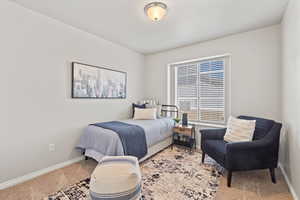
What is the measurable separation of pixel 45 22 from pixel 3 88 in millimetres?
1197

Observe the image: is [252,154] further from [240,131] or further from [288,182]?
[288,182]

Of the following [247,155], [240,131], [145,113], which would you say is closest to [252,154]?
[247,155]

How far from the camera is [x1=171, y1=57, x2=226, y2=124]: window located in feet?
10.8

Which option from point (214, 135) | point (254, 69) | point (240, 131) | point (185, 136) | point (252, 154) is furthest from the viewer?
point (185, 136)

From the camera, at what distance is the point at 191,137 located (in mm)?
3350

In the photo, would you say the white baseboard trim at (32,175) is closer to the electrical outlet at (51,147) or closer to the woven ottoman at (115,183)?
the electrical outlet at (51,147)

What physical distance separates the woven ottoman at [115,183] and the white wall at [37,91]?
1486 millimetres

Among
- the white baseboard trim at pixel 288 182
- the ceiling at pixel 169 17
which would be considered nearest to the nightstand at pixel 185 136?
the white baseboard trim at pixel 288 182

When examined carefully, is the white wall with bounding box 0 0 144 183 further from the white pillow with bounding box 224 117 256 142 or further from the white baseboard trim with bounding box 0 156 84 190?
the white pillow with bounding box 224 117 256 142

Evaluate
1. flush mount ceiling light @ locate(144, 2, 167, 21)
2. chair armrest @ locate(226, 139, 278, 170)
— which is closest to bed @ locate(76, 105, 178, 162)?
chair armrest @ locate(226, 139, 278, 170)

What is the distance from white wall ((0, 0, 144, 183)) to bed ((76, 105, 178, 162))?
33 cm

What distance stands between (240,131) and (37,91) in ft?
10.6

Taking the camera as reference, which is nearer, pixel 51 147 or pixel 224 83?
pixel 51 147

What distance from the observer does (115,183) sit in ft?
4.34
